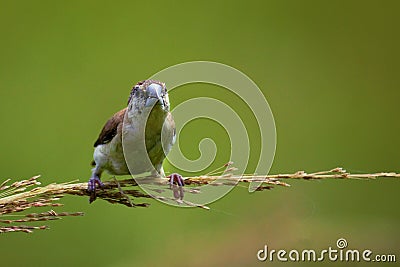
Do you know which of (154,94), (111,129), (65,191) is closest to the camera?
(65,191)

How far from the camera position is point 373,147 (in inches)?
150

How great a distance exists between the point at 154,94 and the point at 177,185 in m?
0.23

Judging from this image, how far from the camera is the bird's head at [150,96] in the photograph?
1542 millimetres

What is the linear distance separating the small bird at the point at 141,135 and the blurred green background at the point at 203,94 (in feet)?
1.88

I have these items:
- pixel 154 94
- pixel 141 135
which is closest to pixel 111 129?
pixel 141 135

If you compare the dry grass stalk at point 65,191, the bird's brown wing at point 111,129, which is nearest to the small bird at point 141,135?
the bird's brown wing at point 111,129

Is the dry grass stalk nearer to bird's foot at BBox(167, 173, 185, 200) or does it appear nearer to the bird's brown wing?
bird's foot at BBox(167, 173, 185, 200)

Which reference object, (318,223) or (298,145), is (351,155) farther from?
(318,223)

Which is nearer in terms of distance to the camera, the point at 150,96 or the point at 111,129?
the point at 150,96

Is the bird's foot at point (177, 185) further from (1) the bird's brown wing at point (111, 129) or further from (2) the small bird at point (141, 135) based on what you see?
(1) the bird's brown wing at point (111, 129)

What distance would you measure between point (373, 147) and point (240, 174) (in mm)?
2605

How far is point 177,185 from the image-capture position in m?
1.43

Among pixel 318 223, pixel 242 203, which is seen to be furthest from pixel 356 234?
pixel 242 203

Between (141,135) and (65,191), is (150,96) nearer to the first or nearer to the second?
(141,135)
